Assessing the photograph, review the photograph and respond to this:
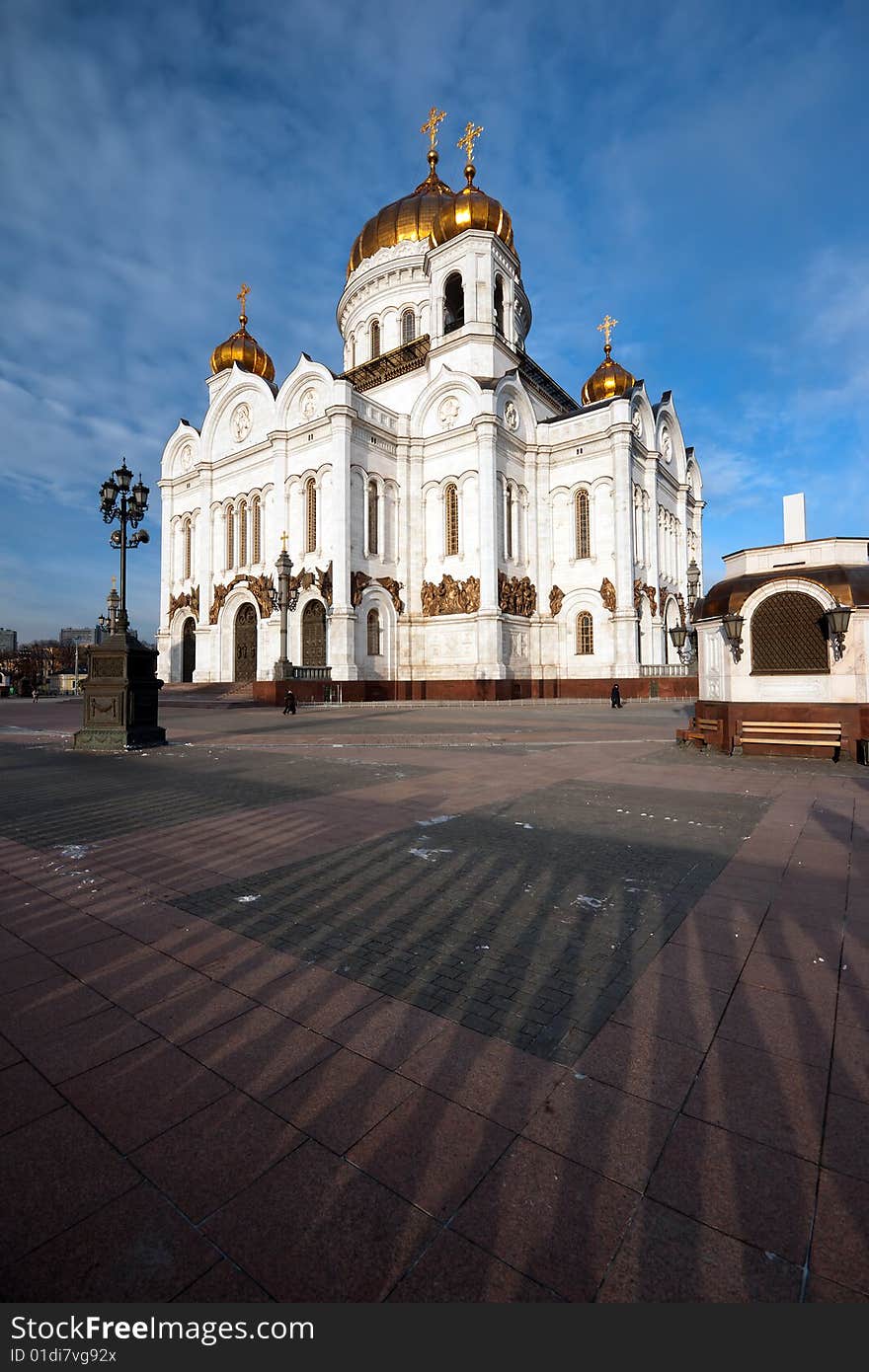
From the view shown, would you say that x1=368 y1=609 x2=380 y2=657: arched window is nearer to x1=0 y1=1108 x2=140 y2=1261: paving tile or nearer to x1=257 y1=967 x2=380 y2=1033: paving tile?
x1=257 y1=967 x2=380 y2=1033: paving tile

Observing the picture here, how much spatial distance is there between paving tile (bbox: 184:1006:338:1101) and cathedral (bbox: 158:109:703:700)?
24.9 meters

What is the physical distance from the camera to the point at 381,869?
4.47 metres

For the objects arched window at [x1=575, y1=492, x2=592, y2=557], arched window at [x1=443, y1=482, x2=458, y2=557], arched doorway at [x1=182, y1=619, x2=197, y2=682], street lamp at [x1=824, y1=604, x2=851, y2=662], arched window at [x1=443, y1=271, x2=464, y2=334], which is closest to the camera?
street lamp at [x1=824, y1=604, x2=851, y2=662]

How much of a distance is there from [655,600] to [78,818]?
114 feet

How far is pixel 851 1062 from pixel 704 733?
9.47 m

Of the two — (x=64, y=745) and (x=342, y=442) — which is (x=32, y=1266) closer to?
(x=64, y=745)

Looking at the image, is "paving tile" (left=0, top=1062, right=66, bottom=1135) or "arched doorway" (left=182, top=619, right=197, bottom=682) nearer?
"paving tile" (left=0, top=1062, right=66, bottom=1135)

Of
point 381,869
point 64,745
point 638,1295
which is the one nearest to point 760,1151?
point 638,1295

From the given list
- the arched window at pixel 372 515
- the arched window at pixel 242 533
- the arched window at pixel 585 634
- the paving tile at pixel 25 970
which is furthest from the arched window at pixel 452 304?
the paving tile at pixel 25 970

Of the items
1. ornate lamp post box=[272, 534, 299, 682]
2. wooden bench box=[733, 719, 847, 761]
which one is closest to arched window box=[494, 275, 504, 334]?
ornate lamp post box=[272, 534, 299, 682]

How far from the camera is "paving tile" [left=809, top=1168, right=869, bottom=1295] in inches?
57.3

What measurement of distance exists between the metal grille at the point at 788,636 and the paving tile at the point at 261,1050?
399 inches

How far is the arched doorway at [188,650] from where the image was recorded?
37969mm

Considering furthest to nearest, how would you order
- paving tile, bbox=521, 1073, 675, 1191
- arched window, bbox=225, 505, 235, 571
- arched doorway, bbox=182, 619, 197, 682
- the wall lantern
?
arched doorway, bbox=182, 619, 197, 682
arched window, bbox=225, 505, 235, 571
the wall lantern
paving tile, bbox=521, 1073, 675, 1191
